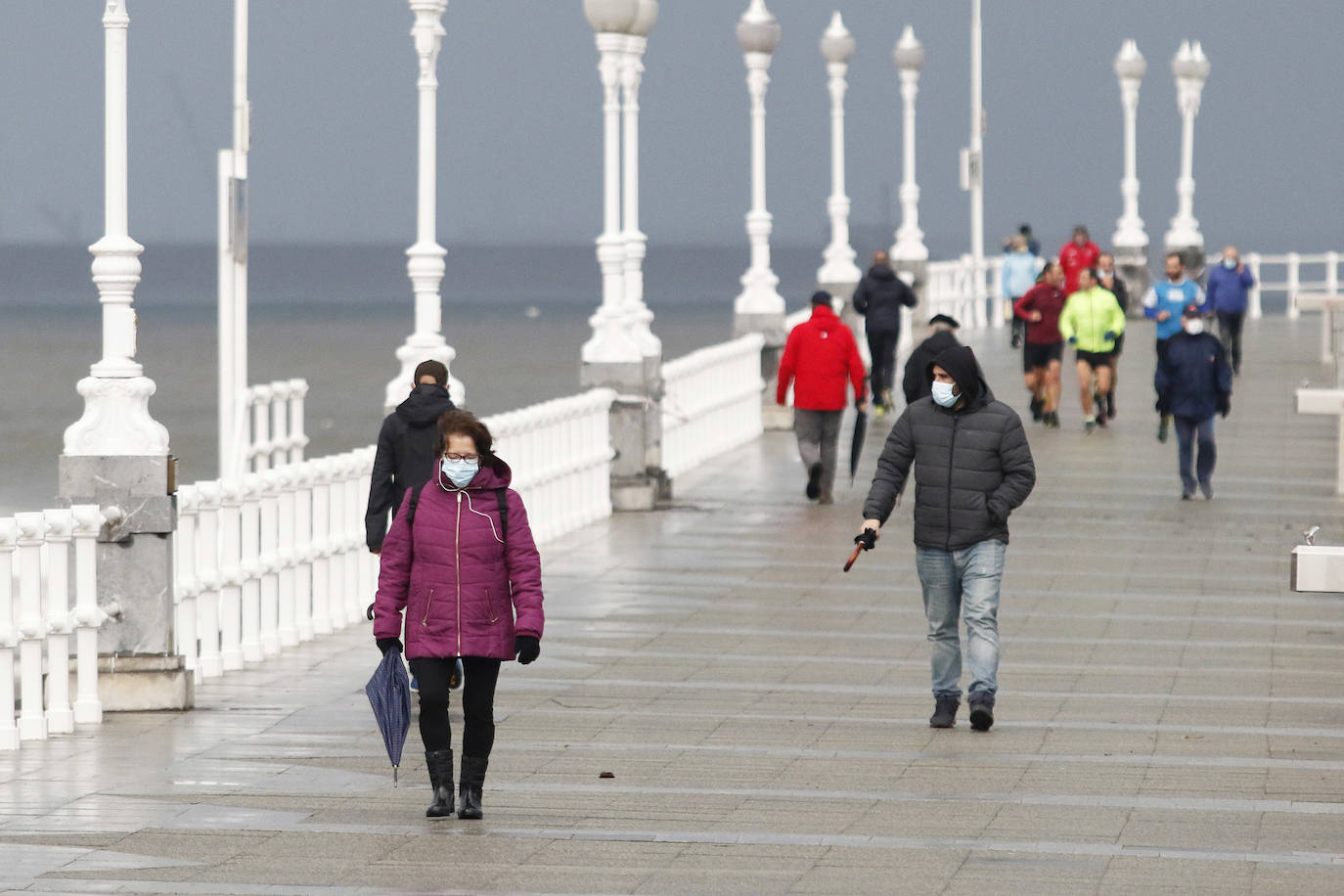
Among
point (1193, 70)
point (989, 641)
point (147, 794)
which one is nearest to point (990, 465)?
point (989, 641)

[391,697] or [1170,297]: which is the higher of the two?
[1170,297]

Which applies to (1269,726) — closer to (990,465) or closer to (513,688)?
(990,465)

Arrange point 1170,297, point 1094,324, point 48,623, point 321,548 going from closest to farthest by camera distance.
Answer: point 48,623
point 321,548
point 1170,297
point 1094,324

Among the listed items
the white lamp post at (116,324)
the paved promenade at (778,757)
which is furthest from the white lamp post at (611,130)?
the white lamp post at (116,324)

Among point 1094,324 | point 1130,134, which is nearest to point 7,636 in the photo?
point 1094,324

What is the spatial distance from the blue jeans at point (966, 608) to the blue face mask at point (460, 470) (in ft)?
9.67

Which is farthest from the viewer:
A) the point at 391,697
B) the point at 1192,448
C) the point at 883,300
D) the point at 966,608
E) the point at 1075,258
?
the point at 1075,258

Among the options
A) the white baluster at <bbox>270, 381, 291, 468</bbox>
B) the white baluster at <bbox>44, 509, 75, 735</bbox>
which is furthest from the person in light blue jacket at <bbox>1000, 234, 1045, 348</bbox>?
the white baluster at <bbox>44, 509, 75, 735</bbox>

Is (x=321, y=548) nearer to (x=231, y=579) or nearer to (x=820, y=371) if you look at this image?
(x=231, y=579)

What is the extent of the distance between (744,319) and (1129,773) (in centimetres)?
1853

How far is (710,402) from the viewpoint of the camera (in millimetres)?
24328

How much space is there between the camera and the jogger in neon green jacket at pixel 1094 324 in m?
24.9

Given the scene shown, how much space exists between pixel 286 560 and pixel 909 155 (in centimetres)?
2637

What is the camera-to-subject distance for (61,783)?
31.0 feet
